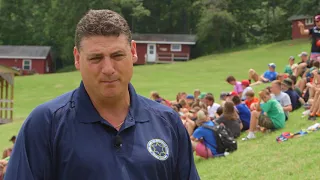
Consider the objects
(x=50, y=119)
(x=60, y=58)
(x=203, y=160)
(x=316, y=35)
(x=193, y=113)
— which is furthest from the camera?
(x=60, y=58)

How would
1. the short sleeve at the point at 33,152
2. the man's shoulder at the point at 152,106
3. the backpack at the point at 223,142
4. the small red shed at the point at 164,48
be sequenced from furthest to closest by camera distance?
the small red shed at the point at 164,48
the backpack at the point at 223,142
the man's shoulder at the point at 152,106
the short sleeve at the point at 33,152

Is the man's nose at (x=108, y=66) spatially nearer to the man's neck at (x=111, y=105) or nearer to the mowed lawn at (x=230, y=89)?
the man's neck at (x=111, y=105)

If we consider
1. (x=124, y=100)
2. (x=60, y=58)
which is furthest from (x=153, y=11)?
(x=124, y=100)

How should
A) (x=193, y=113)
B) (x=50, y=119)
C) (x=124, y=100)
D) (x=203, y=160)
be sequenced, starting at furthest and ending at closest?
(x=193, y=113) → (x=203, y=160) → (x=124, y=100) → (x=50, y=119)

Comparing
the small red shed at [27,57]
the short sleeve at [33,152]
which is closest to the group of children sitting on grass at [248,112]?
the short sleeve at [33,152]

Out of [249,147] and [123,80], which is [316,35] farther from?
[123,80]

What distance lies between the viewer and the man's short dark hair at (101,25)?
2.72 meters

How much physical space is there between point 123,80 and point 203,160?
26.7 feet

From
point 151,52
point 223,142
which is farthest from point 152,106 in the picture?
point 151,52

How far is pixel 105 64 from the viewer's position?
271 centimetres

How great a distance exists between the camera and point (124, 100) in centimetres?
289

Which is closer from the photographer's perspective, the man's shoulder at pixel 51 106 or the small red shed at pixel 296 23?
the man's shoulder at pixel 51 106

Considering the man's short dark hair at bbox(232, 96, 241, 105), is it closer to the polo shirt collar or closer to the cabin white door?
the polo shirt collar

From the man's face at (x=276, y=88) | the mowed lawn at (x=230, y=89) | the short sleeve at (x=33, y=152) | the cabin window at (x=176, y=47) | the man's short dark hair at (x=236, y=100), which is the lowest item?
the mowed lawn at (x=230, y=89)
